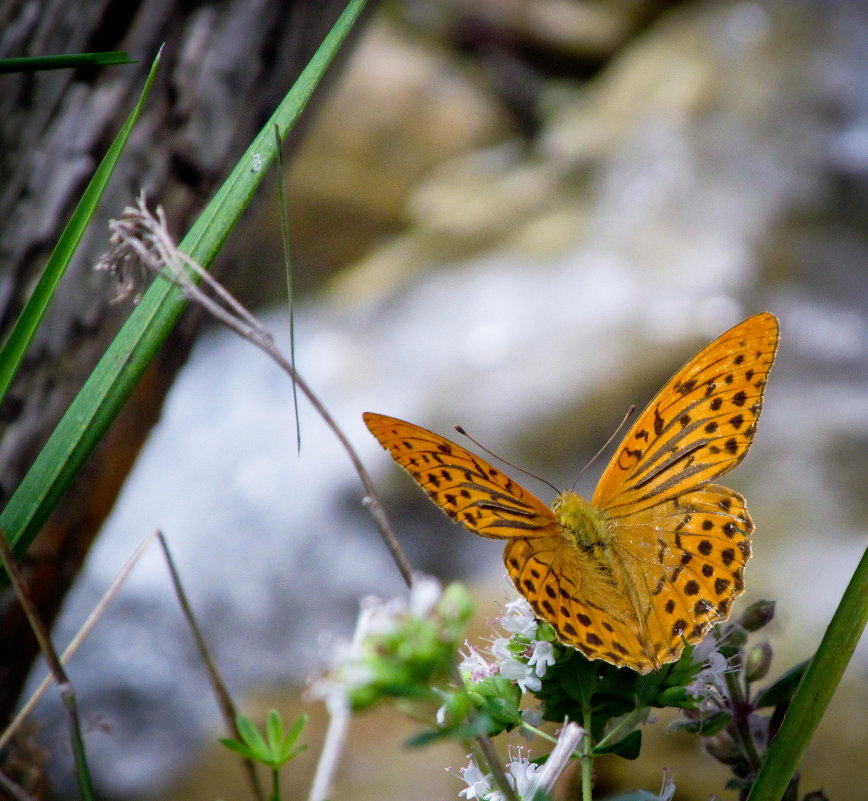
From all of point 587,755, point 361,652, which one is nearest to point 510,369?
point 587,755

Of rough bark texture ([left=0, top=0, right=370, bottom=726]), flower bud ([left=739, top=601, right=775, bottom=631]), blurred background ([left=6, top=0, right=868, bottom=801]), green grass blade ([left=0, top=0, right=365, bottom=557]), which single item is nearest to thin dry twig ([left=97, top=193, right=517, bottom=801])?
green grass blade ([left=0, top=0, right=365, bottom=557])

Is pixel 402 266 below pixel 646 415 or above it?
above

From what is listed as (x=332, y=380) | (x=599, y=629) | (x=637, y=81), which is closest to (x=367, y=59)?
(x=637, y=81)

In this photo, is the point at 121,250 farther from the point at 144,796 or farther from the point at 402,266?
the point at 402,266

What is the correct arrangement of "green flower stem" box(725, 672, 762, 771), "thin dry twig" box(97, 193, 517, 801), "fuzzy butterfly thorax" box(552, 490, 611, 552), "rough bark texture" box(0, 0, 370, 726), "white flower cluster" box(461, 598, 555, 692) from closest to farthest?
"thin dry twig" box(97, 193, 517, 801), "white flower cluster" box(461, 598, 555, 692), "green flower stem" box(725, 672, 762, 771), "fuzzy butterfly thorax" box(552, 490, 611, 552), "rough bark texture" box(0, 0, 370, 726)

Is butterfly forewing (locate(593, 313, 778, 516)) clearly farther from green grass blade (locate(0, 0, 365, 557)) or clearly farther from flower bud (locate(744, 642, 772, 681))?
green grass blade (locate(0, 0, 365, 557))

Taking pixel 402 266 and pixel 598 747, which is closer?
pixel 598 747
